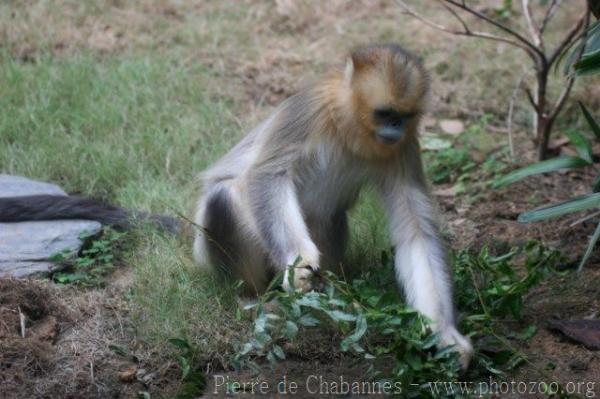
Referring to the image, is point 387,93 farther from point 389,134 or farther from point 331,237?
point 331,237

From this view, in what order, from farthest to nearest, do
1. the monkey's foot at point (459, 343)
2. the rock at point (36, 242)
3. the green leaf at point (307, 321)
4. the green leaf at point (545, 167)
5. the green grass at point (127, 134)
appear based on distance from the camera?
the green grass at point (127, 134) < the rock at point (36, 242) < the green leaf at point (545, 167) < the monkey's foot at point (459, 343) < the green leaf at point (307, 321)

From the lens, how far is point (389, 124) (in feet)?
18.7

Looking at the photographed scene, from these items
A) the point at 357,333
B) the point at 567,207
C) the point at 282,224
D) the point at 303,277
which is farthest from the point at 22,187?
the point at 567,207

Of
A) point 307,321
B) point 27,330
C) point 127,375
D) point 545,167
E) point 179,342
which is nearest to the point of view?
point 307,321

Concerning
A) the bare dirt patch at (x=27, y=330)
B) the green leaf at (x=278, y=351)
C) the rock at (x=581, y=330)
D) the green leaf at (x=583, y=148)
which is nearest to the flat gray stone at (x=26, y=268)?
the bare dirt patch at (x=27, y=330)

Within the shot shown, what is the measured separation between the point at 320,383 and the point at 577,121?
16.2 ft

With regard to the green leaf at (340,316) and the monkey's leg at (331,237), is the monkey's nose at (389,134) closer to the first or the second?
the monkey's leg at (331,237)

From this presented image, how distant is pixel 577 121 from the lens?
8.95 m

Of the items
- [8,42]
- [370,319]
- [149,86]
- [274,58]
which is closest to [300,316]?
[370,319]

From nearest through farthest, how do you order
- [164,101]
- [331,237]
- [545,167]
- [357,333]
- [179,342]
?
1. [357,333]
2. [179,342]
3. [545,167]
4. [331,237]
5. [164,101]

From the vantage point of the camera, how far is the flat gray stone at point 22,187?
23.0ft

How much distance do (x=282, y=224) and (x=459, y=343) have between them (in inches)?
52.8

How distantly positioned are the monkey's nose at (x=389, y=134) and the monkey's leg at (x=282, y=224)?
689 millimetres

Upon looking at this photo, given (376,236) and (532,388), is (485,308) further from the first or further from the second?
(376,236)
